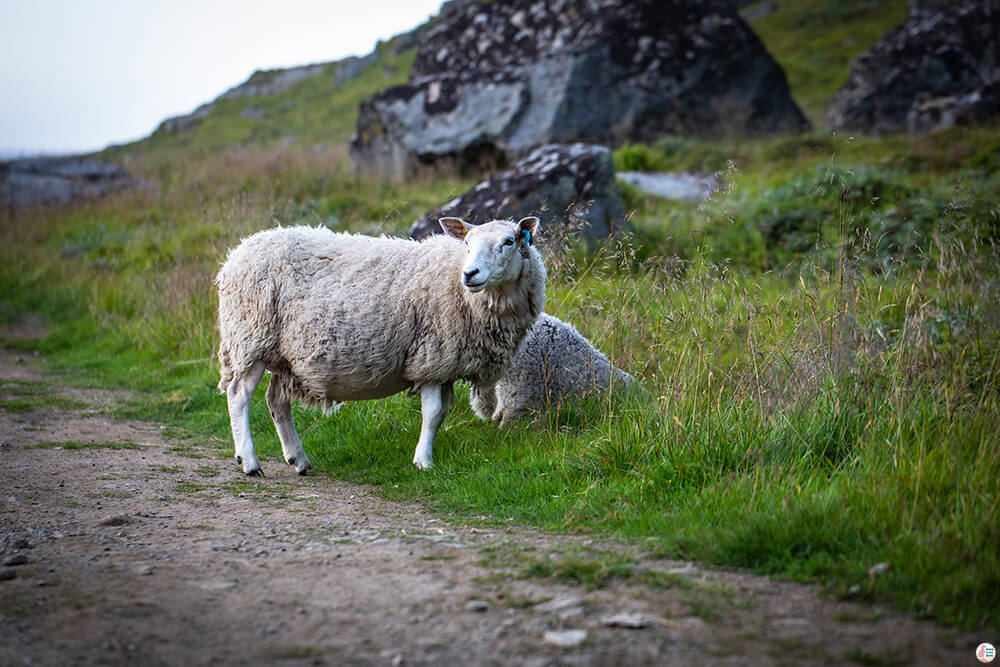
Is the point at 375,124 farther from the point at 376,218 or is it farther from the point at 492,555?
the point at 492,555

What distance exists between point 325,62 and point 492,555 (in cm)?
4975

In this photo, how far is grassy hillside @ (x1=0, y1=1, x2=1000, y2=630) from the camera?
3.33 metres

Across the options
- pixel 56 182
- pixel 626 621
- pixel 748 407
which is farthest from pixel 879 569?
pixel 56 182

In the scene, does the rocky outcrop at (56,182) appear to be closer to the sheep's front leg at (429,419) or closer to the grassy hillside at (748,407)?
the grassy hillside at (748,407)

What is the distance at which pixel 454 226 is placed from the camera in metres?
5.79

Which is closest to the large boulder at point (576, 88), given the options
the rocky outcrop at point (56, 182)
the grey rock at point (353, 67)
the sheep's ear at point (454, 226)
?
the rocky outcrop at point (56, 182)

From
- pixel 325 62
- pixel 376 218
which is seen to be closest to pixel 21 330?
pixel 376 218

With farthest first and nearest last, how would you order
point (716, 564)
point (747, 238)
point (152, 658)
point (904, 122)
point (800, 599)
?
point (904, 122), point (747, 238), point (716, 564), point (800, 599), point (152, 658)

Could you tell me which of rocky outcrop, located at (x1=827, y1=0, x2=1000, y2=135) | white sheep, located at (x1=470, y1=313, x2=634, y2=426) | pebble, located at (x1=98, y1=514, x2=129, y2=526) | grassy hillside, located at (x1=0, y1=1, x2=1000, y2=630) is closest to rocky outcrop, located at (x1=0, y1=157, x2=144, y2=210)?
grassy hillside, located at (x1=0, y1=1, x2=1000, y2=630)

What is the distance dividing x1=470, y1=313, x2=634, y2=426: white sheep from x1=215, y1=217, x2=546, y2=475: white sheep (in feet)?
1.55

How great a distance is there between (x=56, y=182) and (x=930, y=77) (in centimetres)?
2057

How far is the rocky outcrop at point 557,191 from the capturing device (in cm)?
938

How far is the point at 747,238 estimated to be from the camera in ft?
33.7

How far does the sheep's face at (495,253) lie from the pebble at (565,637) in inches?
105
